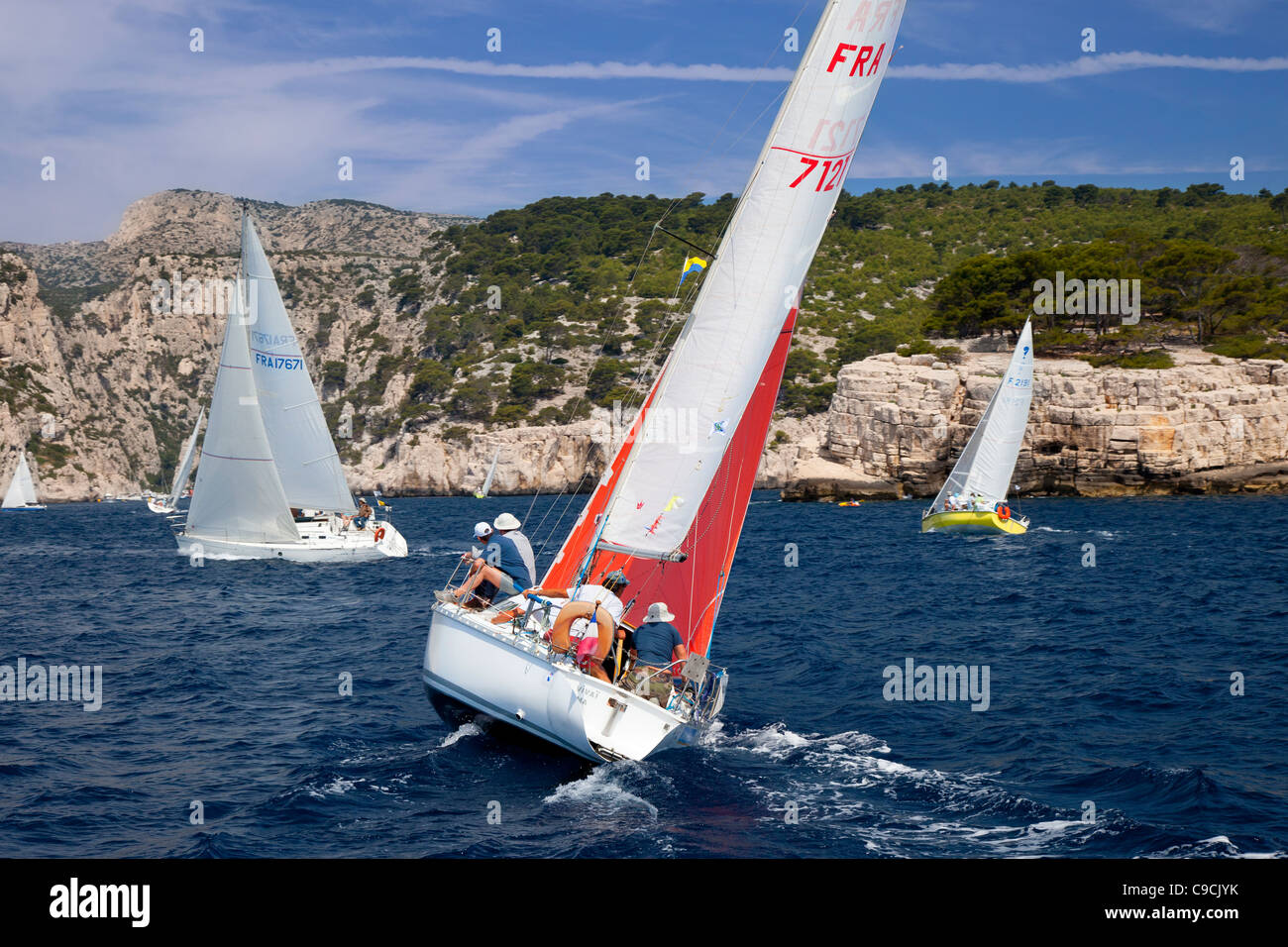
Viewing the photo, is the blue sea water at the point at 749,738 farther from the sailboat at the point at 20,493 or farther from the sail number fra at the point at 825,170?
the sailboat at the point at 20,493

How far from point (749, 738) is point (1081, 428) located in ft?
156

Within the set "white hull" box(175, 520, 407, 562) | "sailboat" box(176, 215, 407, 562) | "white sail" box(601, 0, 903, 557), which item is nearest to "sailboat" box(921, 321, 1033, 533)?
"sailboat" box(176, 215, 407, 562)

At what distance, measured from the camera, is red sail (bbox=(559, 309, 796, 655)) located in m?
14.0

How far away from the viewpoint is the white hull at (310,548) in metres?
33.4

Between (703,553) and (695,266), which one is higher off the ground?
(695,266)

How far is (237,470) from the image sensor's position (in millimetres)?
31688

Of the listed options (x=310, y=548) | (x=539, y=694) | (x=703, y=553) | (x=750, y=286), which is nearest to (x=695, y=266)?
(x=750, y=286)

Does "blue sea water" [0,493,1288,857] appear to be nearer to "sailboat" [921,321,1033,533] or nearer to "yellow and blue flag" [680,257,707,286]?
"yellow and blue flag" [680,257,707,286]

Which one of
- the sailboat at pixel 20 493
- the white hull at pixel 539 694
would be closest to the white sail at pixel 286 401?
the white hull at pixel 539 694

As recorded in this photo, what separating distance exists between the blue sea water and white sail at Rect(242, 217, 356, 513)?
7.60 metres

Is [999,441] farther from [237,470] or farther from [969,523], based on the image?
[237,470]

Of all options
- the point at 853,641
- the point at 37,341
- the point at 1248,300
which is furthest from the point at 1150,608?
the point at 37,341

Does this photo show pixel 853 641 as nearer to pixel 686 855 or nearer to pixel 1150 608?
pixel 1150 608

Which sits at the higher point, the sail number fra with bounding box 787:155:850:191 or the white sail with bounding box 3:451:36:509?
the sail number fra with bounding box 787:155:850:191
